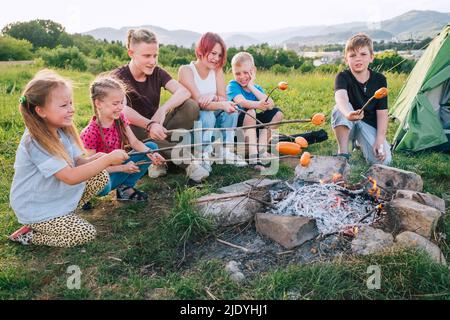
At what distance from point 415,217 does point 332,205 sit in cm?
54

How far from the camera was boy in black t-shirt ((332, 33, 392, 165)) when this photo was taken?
3.92 meters

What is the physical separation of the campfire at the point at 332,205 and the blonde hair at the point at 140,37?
5.77 feet

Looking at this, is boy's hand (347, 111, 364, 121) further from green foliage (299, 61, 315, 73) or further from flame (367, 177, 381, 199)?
green foliage (299, 61, 315, 73)

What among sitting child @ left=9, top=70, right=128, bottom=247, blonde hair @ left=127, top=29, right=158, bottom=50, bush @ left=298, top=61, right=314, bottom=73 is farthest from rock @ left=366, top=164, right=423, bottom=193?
bush @ left=298, top=61, right=314, bottom=73

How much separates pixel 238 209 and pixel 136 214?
87cm

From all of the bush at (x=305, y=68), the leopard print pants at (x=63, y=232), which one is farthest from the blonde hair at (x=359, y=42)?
the bush at (x=305, y=68)

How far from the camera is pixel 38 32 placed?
94.5 feet

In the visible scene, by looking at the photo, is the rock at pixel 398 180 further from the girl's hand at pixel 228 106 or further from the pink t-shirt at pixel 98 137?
the pink t-shirt at pixel 98 137

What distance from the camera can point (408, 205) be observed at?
270cm

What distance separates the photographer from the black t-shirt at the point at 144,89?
380 centimetres
